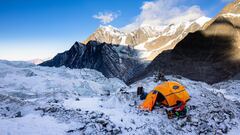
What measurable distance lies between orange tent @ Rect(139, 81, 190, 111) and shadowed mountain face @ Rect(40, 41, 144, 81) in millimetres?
122787

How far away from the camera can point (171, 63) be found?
306 feet

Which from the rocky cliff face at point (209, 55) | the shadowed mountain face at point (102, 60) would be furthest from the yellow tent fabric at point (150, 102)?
the shadowed mountain face at point (102, 60)

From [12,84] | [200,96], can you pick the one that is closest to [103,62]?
[12,84]

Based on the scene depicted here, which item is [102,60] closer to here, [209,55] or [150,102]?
[209,55]

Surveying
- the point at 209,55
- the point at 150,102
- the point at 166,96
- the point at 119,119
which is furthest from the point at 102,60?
the point at 119,119

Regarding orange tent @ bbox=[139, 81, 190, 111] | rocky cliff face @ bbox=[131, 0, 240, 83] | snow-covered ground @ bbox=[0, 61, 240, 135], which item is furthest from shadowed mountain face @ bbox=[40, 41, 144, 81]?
snow-covered ground @ bbox=[0, 61, 240, 135]

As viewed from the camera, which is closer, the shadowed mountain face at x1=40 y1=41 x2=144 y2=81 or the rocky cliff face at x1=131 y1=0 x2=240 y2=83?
the rocky cliff face at x1=131 y1=0 x2=240 y2=83

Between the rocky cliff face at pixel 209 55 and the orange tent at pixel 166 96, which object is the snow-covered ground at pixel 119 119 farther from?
the rocky cliff face at pixel 209 55

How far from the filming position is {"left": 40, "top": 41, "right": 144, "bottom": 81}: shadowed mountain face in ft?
493

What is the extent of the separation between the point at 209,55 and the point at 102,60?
81001mm

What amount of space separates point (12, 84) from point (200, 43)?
73.7 m

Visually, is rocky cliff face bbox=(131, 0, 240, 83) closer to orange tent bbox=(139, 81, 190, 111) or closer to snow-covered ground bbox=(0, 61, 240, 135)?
orange tent bbox=(139, 81, 190, 111)

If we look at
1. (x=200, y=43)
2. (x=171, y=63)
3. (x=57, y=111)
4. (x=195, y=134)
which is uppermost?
(x=200, y=43)

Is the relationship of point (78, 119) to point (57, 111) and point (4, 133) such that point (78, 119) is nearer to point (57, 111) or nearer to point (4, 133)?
point (57, 111)
